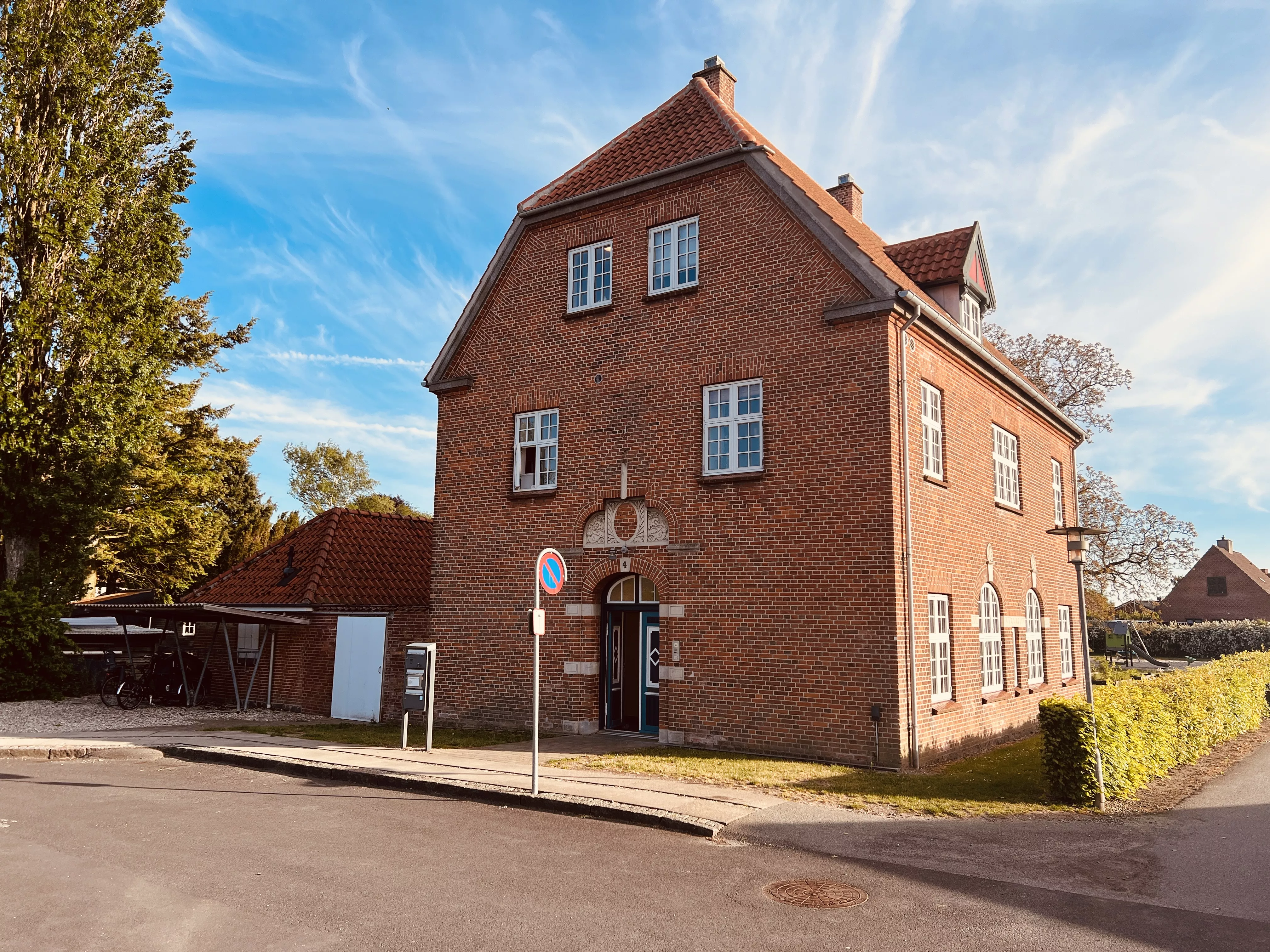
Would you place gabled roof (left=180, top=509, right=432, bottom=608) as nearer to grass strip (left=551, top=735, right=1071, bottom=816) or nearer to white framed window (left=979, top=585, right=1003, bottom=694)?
grass strip (left=551, top=735, right=1071, bottom=816)

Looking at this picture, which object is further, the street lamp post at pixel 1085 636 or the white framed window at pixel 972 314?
the white framed window at pixel 972 314

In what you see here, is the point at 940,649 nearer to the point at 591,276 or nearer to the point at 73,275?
the point at 591,276

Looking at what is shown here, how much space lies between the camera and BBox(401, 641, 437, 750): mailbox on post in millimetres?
13734

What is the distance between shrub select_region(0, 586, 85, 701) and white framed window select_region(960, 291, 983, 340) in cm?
2184

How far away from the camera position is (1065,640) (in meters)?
21.3

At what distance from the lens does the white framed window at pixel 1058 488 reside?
21.6 meters

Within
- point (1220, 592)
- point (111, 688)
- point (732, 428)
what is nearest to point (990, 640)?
point (732, 428)

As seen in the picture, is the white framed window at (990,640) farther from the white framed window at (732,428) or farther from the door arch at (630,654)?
the door arch at (630,654)

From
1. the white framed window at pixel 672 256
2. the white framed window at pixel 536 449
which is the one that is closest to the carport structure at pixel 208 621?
the white framed window at pixel 536 449

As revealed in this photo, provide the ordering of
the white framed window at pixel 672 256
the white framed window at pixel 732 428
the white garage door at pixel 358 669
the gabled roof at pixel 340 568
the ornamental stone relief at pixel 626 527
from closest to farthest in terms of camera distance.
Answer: the white framed window at pixel 732 428 < the ornamental stone relief at pixel 626 527 < the white framed window at pixel 672 256 < the white garage door at pixel 358 669 < the gabled roof at pixel 340 568

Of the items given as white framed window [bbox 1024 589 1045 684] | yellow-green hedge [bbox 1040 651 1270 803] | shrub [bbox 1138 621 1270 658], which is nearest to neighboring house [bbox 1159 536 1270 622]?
shrub [bbox 1138 621 1270 658]

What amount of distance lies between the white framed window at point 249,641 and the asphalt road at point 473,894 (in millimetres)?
10984

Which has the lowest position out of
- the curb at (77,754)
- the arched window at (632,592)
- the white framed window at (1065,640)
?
the curb at (77,754)

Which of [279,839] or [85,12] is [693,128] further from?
[85,12]
